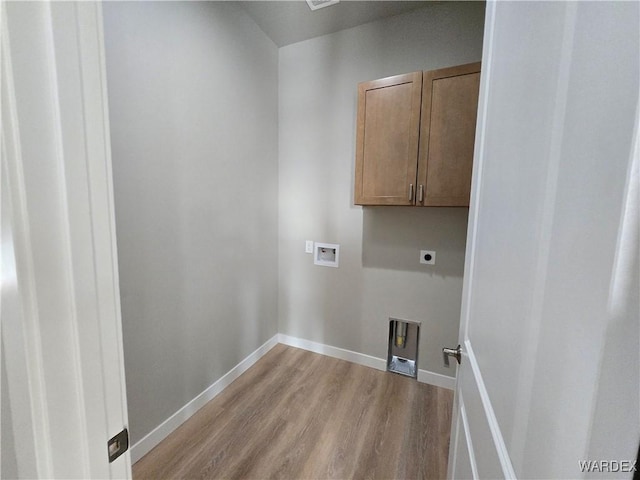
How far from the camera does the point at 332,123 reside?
2227 millimetres

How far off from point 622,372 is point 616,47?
32cm

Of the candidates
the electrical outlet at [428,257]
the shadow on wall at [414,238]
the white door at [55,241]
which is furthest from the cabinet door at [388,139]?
the white door at [55,241]

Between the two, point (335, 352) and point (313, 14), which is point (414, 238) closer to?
point (335, 352)

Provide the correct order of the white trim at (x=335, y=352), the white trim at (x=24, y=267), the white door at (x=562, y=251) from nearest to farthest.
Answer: the white door at (x=562, y=251)
the white trim at (x=24, y=267)
the white trim at (x=335, y=352)

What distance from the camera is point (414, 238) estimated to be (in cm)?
205

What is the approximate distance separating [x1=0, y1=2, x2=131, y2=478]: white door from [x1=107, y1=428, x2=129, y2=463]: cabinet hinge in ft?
0.07

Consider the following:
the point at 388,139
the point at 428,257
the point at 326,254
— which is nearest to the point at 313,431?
the point at 326,254

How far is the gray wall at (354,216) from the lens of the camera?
6.23 feet

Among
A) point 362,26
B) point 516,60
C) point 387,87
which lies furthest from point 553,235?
point 362,26

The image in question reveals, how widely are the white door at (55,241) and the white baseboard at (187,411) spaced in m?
1.36

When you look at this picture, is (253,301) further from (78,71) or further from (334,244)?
(78,71)

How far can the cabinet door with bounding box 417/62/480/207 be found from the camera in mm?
1567

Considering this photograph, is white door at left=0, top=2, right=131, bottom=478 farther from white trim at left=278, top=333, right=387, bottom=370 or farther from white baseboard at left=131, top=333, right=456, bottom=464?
white trim at left=278, top=333, right=387, bottom=370

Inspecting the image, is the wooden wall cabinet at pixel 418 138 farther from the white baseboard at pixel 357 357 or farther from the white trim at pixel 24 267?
the white trim at pixel 24 267
